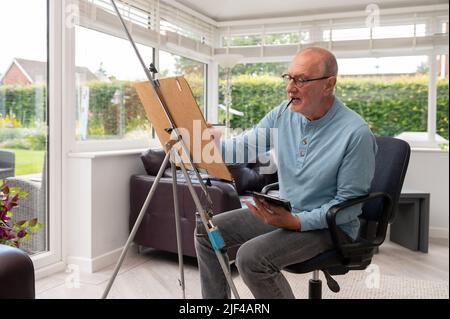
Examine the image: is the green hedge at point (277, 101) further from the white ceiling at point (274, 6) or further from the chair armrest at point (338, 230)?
the chair armrest at point (338, 230)

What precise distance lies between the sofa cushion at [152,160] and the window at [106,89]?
331 millimetres

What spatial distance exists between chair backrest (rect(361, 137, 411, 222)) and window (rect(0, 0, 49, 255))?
189 cm

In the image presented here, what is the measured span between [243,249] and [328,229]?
0.31 metres

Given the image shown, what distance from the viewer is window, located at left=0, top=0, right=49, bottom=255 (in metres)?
2.46

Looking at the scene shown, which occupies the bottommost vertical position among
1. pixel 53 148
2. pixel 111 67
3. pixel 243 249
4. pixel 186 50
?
pixel 243 249

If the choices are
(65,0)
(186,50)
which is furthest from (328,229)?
(186,50)

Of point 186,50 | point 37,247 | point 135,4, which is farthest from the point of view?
point 186,50

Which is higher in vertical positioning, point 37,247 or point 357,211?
point 357,211

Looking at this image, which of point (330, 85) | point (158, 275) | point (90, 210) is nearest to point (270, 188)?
point (330, 85)

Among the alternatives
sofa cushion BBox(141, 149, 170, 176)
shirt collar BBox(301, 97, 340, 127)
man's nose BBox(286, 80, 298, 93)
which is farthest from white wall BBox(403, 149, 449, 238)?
man's nose BBox(286, 80, 298, 93)

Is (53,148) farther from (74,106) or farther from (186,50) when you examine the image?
(186,50)

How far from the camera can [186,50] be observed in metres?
4.19

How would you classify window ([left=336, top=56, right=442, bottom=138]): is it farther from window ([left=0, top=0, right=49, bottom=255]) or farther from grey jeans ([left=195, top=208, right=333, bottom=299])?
grey jeans ([left=195, top=208, right=333, bottom=299])

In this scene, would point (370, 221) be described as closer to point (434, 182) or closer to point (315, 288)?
point (315, 288)
